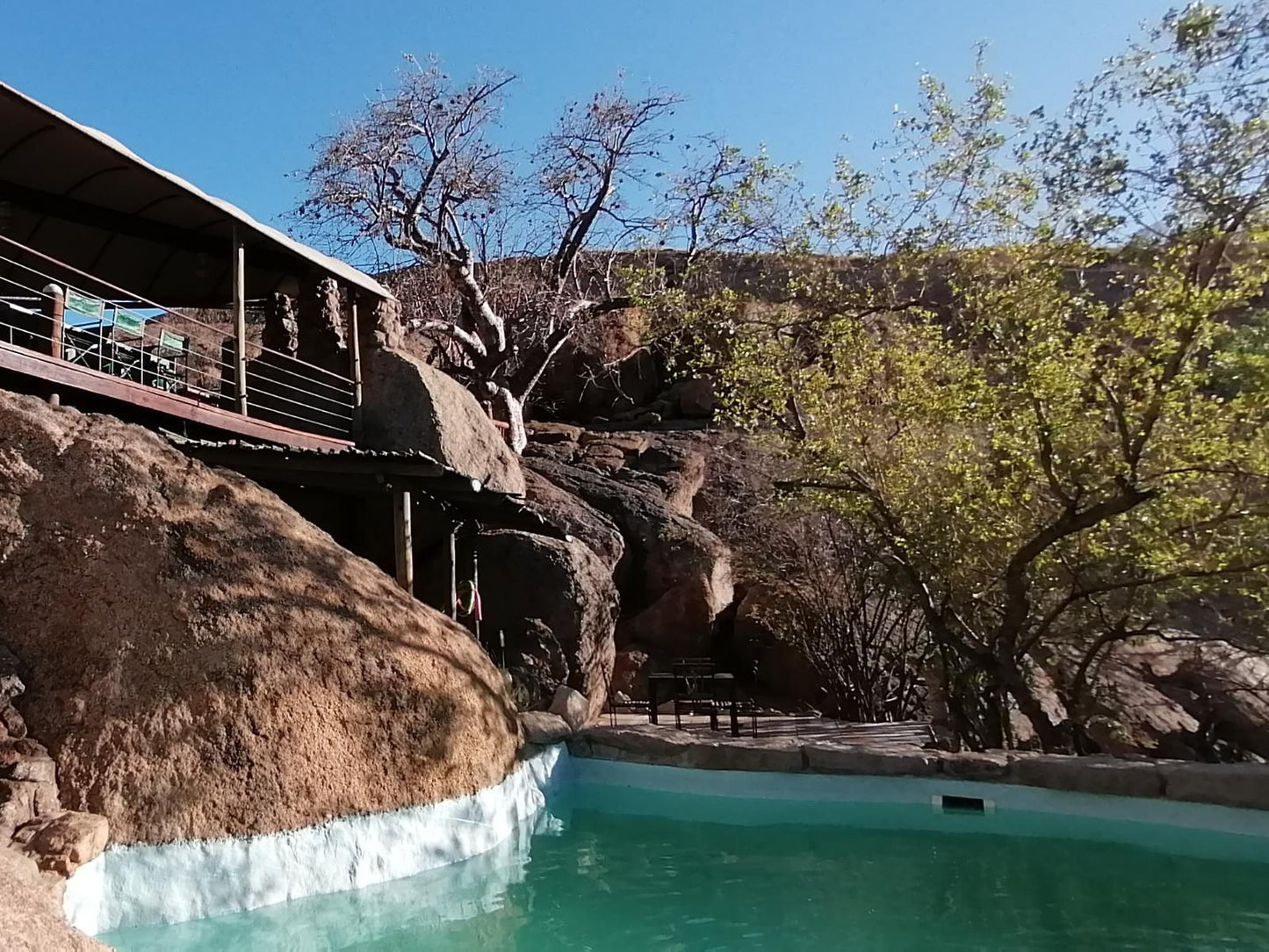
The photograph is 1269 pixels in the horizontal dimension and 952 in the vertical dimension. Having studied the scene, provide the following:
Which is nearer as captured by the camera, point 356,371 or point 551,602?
point 551,602

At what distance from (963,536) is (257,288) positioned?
1006 cm

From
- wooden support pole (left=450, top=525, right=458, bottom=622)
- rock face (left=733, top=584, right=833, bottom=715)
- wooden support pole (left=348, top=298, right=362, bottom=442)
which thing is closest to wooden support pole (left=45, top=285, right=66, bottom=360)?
wooden support pole (left=348, top=298, right=362, bottom=442)

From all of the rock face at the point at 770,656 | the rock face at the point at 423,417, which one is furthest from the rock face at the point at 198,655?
the rock face at the point at 770,656

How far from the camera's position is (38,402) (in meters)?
6.85

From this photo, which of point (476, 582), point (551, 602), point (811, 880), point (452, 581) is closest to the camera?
point (811, 880)

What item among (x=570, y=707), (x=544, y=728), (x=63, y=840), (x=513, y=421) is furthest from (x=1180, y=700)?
(x=63, y=840)

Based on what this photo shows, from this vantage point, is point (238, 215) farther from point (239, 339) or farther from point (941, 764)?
point (941, 764)

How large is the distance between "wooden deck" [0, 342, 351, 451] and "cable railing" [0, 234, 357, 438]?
1.01 ft

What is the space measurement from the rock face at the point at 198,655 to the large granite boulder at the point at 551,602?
14.6 feet

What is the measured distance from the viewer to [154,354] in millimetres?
11852

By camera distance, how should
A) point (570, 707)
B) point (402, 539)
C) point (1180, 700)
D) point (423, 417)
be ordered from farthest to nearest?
1. point (1180, 700)
2. point (423, 417)
3. point (570, 707)
4. point (402, 539)

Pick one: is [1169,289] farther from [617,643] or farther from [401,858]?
[617,643]

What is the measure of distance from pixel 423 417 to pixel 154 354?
11.3 feet

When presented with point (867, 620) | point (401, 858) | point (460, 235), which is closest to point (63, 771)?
point (401, 858)
